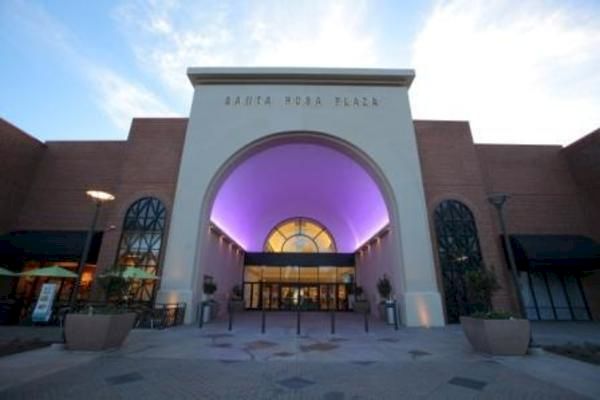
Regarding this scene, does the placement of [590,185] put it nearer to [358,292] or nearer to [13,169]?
[358,292]

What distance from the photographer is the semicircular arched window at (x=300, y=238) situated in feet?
82.5

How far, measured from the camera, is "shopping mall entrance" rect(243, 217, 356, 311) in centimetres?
2158

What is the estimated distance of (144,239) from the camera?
43.4 ft

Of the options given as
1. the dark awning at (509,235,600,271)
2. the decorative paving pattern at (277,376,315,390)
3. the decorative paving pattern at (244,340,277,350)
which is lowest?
the decorative paving pattern at (244,340,277,350)

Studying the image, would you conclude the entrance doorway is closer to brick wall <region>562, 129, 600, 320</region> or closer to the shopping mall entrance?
the shopping mall entrance

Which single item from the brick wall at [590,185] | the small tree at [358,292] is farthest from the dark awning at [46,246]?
the brick wall at [590,185]

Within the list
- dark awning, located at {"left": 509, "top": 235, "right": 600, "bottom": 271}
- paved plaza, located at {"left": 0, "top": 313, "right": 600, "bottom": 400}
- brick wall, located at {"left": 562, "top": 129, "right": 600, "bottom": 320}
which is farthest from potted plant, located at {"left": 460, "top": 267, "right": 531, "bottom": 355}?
brick wall, located at {"left": 562, "top": 129, "right": 600, "bottom": 320}

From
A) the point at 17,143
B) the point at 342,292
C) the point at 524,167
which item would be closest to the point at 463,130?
the point at 524,167

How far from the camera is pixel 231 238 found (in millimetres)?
18484

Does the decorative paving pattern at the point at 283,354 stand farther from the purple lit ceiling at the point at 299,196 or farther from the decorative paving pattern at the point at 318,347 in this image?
the purple lit ceiling at the point at 299,196

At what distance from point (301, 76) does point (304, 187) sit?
813 centimetres

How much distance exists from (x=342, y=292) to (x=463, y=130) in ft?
48.6

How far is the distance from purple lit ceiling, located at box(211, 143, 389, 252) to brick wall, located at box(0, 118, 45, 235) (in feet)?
35.2

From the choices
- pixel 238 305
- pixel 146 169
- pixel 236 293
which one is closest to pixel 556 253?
pixel 238 305
